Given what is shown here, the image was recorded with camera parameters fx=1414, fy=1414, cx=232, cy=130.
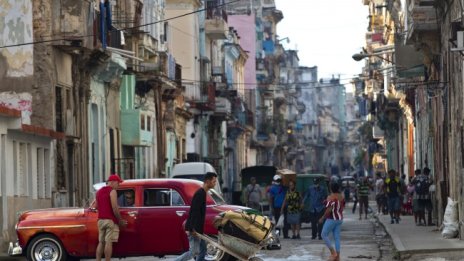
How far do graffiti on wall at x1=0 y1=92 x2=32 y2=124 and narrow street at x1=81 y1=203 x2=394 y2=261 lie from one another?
8201 mm

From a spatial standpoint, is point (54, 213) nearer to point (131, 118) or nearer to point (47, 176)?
point (47, 176)

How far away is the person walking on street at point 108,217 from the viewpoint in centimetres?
2280

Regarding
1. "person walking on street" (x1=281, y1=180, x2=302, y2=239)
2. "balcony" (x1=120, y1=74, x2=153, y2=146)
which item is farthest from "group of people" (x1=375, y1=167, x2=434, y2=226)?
"balcony" (x1=120, y1=74, x2=153, y2=146)

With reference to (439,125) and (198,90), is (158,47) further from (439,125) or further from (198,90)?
(439,125)

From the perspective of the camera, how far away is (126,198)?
978 inches

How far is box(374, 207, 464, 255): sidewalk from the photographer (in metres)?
27.2

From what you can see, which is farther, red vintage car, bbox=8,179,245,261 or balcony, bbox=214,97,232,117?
balcony, bbox=214,97,232,117

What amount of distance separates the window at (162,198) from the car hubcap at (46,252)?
1.77m

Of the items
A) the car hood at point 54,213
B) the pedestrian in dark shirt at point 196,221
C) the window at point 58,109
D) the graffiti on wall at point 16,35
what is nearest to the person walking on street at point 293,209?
the graffiti on wall at point 16,35

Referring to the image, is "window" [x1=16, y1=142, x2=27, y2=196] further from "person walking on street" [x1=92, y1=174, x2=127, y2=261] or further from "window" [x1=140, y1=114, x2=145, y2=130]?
"window" [x1=140, y1=114, x2=145, y2=130]

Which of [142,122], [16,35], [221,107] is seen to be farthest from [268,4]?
[16,35]

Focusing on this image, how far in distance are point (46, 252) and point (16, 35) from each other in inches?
529

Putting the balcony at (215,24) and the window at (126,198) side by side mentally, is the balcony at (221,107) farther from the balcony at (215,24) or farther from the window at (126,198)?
the window at (126,198)

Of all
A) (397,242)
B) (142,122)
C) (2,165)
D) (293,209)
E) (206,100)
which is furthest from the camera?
(206,100)
